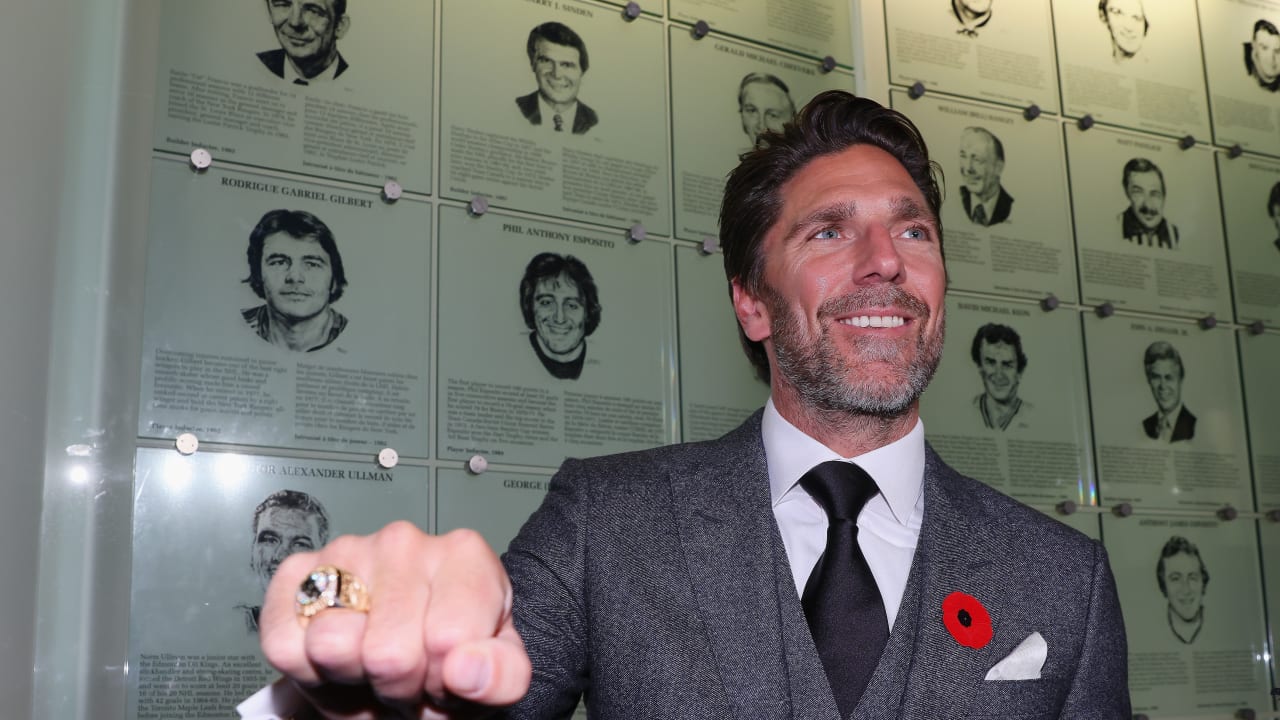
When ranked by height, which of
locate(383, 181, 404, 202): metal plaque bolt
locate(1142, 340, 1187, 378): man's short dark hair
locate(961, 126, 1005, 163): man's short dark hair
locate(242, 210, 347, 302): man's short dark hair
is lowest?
locate(1142, 340, 1187, 378): man's short dark hair

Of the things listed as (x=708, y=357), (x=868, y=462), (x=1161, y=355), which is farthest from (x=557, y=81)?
(x=1161, y=355)

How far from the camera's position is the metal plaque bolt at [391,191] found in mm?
2043

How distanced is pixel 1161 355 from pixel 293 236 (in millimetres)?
1933

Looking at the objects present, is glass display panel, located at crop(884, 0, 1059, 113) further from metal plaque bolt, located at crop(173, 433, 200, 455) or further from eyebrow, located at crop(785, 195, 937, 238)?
metal plaque bolt, located at crop(173, 433, 200, 455)

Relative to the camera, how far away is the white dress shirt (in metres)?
1.29

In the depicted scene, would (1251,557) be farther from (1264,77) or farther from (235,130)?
(235,130)

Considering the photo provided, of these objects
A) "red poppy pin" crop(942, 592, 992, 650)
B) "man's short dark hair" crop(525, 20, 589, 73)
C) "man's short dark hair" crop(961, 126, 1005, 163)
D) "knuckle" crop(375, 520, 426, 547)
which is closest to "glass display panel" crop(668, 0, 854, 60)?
"man's short dark hair" crop(525, 20, 589, 73)

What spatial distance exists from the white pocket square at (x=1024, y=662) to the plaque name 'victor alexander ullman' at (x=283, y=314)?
1077 millimetres

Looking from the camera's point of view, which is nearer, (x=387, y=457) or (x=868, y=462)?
(x=868, y=462)

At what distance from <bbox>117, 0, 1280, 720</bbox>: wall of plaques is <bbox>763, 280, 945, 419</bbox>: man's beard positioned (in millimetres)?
775

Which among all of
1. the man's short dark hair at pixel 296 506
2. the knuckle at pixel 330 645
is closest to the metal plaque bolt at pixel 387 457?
the man's short dark hair at pixel 296 506

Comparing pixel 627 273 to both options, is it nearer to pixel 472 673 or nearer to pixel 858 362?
pixel 858 362

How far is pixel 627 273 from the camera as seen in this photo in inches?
89.6

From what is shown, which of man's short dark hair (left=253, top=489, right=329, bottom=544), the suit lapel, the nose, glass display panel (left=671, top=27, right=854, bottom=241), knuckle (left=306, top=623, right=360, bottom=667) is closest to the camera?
knuckle (left=306, top=623, right=360, bottom=667)
